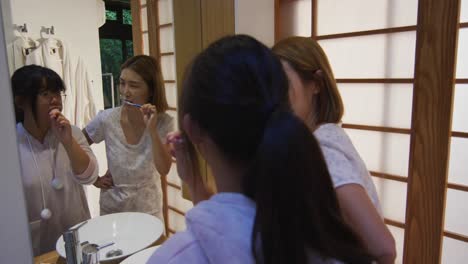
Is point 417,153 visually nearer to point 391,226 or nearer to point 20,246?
point 391,226

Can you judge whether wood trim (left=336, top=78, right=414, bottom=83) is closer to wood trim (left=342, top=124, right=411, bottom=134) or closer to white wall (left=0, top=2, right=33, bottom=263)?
wood trim (left=342, top=124, right=411, bottom=134)

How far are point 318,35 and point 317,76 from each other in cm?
77

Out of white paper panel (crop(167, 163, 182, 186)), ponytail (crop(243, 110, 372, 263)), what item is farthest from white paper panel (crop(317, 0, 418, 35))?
ponytail (crop(243, 110, 372, 263))

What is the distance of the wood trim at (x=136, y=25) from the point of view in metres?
0.97

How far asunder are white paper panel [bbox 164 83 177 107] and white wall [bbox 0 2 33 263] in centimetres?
38

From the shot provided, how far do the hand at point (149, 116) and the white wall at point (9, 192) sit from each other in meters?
0.32

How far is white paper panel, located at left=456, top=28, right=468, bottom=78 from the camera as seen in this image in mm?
1163

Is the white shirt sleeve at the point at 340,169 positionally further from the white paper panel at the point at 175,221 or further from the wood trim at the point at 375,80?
the wood trim at the point at 375,80

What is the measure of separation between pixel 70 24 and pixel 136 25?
17cm

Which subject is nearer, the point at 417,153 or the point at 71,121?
the point at 71,121

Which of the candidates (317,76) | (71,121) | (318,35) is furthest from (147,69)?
(318,35)

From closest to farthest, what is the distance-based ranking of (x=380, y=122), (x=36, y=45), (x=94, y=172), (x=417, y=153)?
1. (x=36, y=45)
2. (x=94, y=172)
3. (x=417, y=153)
4. (x=380, y=122)

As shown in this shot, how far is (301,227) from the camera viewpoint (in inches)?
17.9

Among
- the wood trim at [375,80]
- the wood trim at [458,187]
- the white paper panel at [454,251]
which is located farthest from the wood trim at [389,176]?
the wood trim at [375,80]
